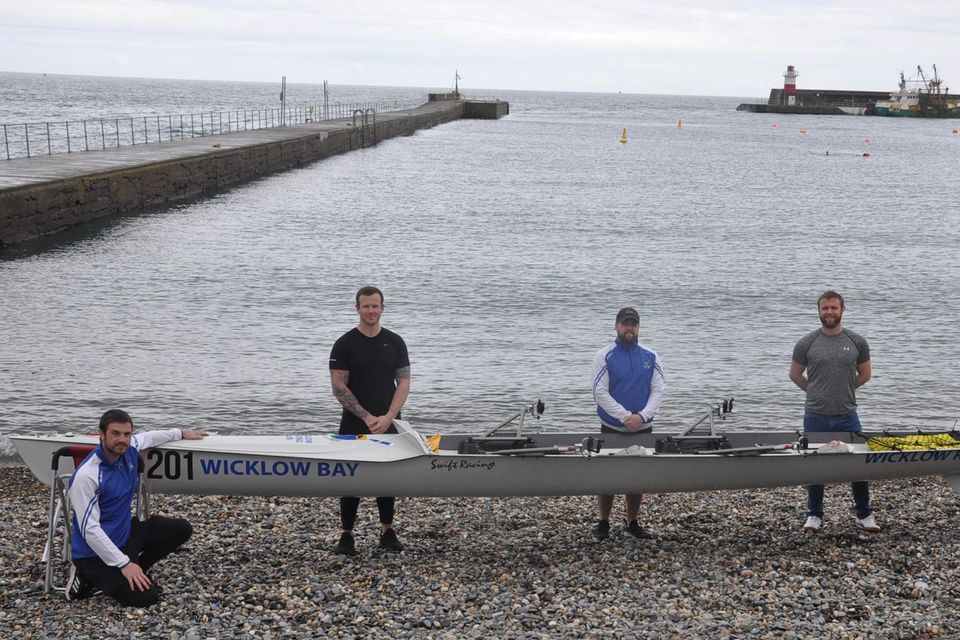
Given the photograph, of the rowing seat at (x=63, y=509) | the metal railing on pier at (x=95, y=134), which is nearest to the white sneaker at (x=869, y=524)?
the rowing seat at (x=63, y=509)

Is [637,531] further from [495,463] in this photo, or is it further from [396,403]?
[396,403]

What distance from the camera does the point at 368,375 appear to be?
7.05 meters

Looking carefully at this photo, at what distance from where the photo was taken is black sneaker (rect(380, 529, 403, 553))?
7348 mm

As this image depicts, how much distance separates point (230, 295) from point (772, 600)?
57.1 ft

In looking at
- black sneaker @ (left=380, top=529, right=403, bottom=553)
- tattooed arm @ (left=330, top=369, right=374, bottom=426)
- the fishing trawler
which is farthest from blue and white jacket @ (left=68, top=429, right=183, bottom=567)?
the fishing trawler

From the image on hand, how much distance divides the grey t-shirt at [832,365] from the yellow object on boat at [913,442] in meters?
0.36

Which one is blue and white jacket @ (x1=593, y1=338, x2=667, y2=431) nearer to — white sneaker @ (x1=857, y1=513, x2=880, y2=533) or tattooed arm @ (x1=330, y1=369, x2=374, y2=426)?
tattooed arm @ (x1=330, y1=369, x2=374, y2=426)

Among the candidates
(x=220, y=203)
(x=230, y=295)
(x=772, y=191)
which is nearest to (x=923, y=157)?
(x=772, y=191)

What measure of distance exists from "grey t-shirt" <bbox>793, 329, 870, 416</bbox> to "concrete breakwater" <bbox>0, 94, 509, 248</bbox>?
22482 mm

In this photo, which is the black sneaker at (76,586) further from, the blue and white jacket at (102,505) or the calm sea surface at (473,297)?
the calm sea surface at (473,297)

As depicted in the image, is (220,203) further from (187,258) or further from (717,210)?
(717,210)

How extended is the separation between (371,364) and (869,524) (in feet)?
12.1

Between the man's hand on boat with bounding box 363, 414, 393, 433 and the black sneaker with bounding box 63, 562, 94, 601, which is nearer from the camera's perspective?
the black sneaker with bounding box 63, 562, 94, 601

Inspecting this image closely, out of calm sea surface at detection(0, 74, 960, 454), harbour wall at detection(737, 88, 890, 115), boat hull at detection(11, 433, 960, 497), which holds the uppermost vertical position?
harbour wall at detection(737, 88, 890, 115)
